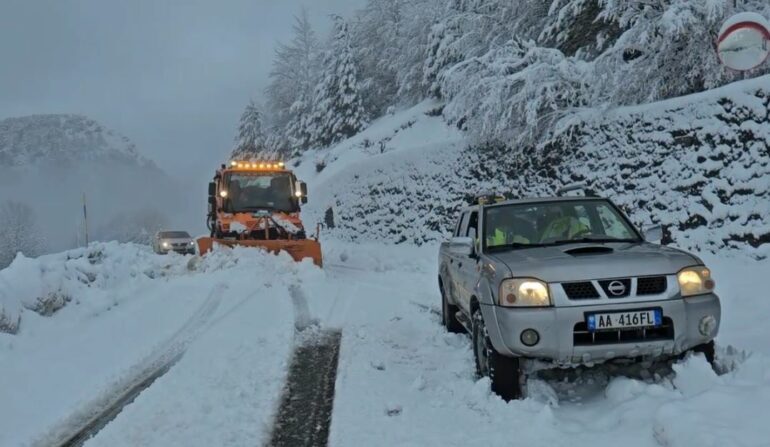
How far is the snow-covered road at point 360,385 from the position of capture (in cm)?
386

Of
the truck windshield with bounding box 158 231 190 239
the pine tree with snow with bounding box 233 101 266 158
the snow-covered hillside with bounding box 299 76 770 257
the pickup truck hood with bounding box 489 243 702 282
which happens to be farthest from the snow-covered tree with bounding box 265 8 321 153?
the pickup truck hood with bounding box 489 243 702 282

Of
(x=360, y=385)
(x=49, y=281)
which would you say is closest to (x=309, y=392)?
(x=360, y=385)

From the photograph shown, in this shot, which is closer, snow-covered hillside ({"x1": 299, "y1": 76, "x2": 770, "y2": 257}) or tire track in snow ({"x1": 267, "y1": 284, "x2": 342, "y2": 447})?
tire track in snow ({"x1": 267, "y1": 284, "x2": 342, "y2": 447})

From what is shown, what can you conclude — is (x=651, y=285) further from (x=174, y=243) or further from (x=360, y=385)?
(x=174, y=243)

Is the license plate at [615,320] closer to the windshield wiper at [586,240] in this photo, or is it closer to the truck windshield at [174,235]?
the windshield wiper at [586,240]

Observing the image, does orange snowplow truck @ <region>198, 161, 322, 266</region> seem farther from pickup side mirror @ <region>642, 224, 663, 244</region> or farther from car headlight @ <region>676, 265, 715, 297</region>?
car headlight @ <region>676, 265, 715, 297</region>

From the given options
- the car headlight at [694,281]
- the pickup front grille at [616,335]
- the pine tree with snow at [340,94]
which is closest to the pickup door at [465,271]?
the pickup front grille at [616,335]

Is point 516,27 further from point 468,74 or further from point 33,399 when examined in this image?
point 33,399

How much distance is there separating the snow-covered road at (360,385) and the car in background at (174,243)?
18.8m

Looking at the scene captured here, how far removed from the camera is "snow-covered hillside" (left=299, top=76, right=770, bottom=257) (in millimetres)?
8664

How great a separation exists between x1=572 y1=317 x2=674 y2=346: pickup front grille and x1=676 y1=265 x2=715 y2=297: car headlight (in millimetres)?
335

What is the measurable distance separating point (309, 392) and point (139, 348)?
8.70 ft

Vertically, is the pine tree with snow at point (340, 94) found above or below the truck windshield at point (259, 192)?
above

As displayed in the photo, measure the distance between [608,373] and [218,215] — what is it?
12.1m
